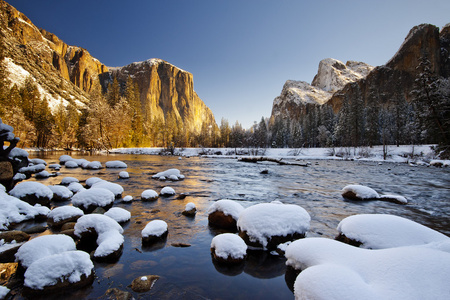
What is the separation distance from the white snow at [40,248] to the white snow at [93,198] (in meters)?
2.72

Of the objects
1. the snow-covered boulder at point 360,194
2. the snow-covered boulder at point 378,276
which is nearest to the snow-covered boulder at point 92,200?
the snow-covered boulder at point 378,276

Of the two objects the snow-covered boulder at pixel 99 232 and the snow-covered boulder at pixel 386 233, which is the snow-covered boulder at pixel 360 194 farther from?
the snow-covered boulder at pixel 99 232

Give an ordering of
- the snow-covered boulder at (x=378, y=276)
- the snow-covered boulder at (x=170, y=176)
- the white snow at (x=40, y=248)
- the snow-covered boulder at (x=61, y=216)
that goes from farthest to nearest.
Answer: the snow-covered boulder at (x=170, y=176) → the snow-covered boulder at (x=61, y=216) → the white snow at (x=40, y=248) → the snow-covered boulder at (x=378, y=276)

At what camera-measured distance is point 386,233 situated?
143 inches

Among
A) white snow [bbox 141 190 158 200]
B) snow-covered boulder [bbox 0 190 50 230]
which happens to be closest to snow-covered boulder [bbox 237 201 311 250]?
white snow [bbox 141 190 158 200]

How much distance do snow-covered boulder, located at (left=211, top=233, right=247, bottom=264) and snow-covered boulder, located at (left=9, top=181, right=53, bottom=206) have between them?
6.14m

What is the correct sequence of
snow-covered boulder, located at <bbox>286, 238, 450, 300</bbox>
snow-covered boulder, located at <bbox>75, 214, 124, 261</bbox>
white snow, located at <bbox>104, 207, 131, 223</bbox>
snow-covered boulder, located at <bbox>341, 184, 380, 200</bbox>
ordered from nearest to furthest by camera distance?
1. snow-covered boulder, located at <bbox>286, 238, 450, 300</bbox>
2. snow-covered boulder, located at <bbox>75, 214, 124, 261</bbox>
3. white snow, located at <bbox>104, 207, 131, 223</bbox>
4. snow-covered boulder, located at <bbox>341, 184, 380, 200</bbox>

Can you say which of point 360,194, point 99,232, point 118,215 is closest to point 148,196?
point 118,215

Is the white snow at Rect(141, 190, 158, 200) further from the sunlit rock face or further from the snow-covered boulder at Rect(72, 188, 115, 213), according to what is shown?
the sunlit rock face

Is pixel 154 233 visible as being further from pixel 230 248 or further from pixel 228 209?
pixel 228 209

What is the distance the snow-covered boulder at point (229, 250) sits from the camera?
357 centimetres

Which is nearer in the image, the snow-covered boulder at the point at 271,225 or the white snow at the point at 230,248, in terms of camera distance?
the white snow at the point at 230,248

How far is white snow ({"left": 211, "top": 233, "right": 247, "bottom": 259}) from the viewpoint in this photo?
3.59 meters

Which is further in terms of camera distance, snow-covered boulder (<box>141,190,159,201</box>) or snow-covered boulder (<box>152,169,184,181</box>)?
snow-covered boulder (<box>152,169,184,181</box>)
